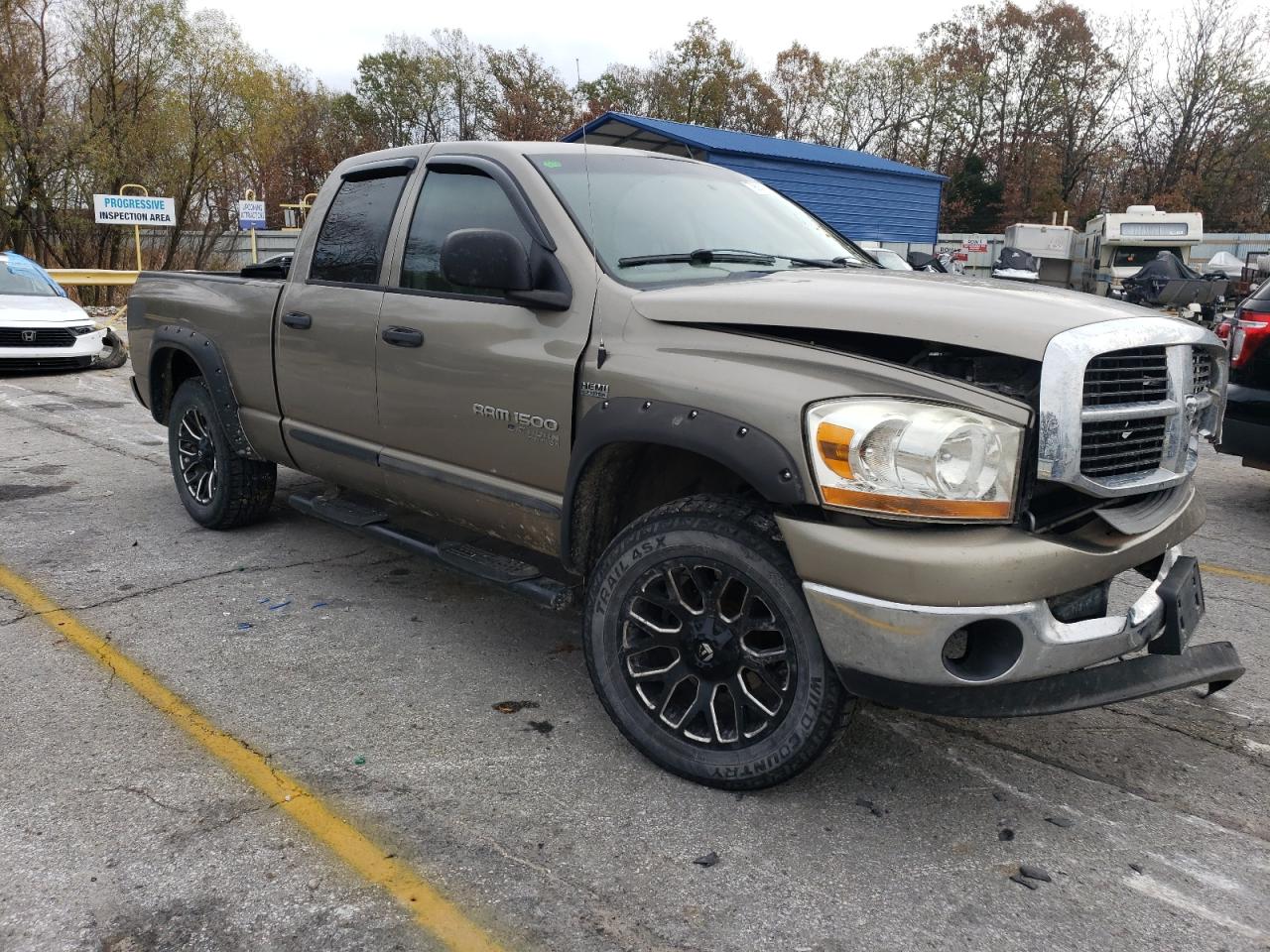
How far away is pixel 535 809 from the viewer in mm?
2857

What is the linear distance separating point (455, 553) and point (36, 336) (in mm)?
10566

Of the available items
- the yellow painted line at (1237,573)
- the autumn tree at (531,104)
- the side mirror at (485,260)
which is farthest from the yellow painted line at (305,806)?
the autumn tree at (531,104)

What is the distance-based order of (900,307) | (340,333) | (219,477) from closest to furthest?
(900,307) < (340,333) < (219,477)

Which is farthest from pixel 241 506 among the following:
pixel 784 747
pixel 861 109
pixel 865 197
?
pixel 861 109

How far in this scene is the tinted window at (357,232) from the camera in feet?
13.7

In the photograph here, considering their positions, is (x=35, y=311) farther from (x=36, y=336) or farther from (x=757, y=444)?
(x=757, y=444)

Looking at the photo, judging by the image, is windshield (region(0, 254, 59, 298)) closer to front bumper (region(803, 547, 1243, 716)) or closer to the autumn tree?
front bumper (region(803, 547, 1243, 716))

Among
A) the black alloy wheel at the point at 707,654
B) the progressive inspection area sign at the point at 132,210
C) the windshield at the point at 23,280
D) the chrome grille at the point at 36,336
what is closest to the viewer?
the black alloy wheel at the point at 707,654

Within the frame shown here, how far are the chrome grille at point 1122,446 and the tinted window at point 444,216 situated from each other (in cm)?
209

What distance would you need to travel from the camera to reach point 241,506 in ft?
17.6

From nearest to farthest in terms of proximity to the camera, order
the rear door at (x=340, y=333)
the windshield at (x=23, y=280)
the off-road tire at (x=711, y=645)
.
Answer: the off-road tire at (x=711, y=645) < the rear door at (x=340, y=333) < the windshield at (x=23, y=280)

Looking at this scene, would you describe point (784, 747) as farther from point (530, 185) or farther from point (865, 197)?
point (865, 197)

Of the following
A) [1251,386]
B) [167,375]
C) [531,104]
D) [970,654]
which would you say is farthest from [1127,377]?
[531,104]

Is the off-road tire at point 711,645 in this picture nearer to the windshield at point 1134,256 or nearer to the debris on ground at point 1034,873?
the debris on ground at point 1034,873
